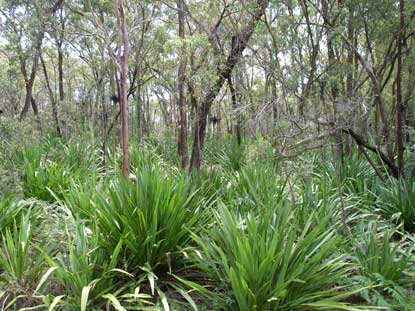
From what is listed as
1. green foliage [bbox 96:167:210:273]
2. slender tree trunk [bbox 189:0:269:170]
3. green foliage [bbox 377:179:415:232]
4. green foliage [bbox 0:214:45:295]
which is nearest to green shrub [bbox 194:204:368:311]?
green foliage [bbox 96:167:210:273]

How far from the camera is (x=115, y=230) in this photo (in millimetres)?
3496

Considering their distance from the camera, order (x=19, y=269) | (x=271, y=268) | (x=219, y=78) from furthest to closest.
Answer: (x=219, y=78)
(x=19, y=269)
(x=271, y=268)

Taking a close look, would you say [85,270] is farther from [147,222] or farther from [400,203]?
[400,203]

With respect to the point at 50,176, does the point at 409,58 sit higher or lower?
higher

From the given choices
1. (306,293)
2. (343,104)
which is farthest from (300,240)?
(343,104)

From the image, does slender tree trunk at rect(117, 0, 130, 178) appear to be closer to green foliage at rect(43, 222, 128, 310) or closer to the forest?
the forest

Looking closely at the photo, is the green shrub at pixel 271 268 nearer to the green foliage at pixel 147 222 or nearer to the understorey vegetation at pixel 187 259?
the understorey vegetation at pixel 187 259

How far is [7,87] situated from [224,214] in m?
12.3

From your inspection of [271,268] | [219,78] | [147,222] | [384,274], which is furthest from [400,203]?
[219,78]

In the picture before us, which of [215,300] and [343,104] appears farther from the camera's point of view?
[343,104]

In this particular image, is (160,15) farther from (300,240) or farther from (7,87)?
(300,240)

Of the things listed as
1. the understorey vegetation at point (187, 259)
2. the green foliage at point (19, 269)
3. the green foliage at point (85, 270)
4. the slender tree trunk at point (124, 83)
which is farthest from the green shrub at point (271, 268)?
the slender tree trunk at point (124, 83)

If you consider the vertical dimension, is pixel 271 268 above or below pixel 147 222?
below

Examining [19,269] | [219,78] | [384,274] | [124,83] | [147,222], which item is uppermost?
[219,78]
